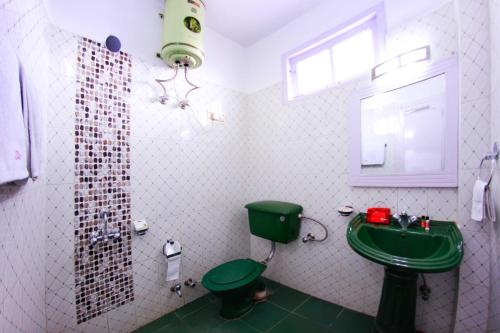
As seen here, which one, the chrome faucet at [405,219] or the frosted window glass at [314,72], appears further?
the frosted window glass at [314,72]

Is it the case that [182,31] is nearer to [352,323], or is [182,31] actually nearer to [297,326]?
[297,326]

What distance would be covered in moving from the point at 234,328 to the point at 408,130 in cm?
182

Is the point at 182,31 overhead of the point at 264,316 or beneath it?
overhead

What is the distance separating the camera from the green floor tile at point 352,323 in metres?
1.40

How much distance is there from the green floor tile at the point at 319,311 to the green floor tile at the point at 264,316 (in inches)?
5.9

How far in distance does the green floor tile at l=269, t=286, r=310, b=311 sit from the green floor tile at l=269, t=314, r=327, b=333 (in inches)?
5.2

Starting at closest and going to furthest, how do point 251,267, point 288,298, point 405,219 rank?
point 405,219 < point 251,267 < point 288,298

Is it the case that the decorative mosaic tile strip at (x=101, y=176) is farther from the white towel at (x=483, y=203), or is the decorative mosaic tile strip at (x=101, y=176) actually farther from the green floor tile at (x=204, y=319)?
the white towel at (x=483, y=203)

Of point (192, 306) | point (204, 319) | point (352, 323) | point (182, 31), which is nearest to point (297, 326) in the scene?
point (352, 323)

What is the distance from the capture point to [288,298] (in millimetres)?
1788

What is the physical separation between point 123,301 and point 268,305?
3.60 feet

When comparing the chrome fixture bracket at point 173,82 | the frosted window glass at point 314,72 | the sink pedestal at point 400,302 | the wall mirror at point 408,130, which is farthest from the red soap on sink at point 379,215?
the chrome fixture bracket at point 173,82

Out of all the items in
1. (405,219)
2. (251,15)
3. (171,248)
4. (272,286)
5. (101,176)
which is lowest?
(272,286)

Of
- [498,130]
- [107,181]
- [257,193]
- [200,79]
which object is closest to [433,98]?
[498,130]
